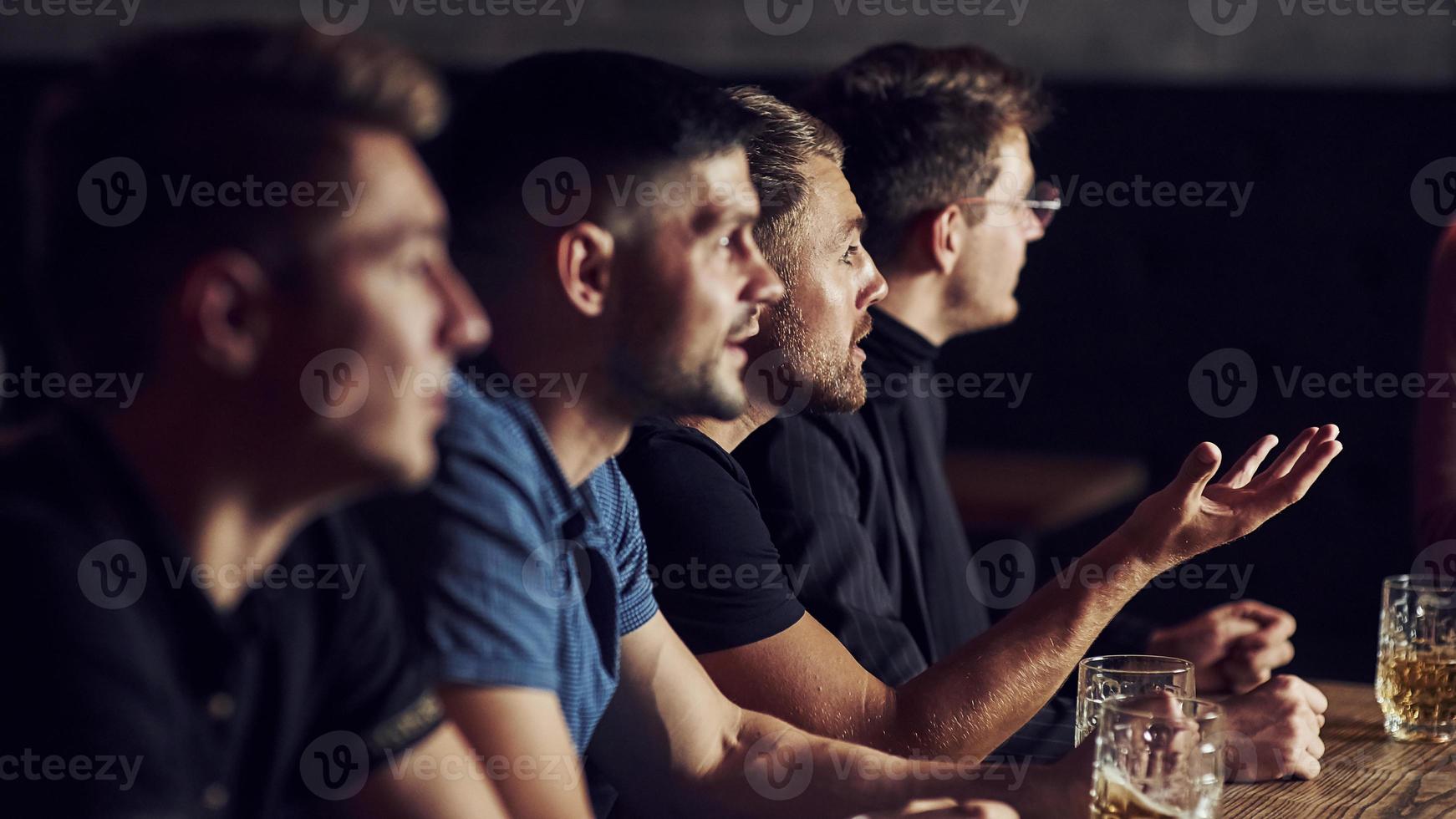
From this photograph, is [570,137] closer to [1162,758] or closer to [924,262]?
[1162,758]

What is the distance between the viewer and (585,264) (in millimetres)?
1079

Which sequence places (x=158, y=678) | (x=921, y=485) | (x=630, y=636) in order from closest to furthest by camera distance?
(x=158, y=678) → (x=630, y=636) → (x=921, y=485)

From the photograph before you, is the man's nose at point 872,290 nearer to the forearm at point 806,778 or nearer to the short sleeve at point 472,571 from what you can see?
the forearm at point 806,778

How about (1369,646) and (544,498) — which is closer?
(544,498)

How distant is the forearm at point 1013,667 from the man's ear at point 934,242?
0.60 meters

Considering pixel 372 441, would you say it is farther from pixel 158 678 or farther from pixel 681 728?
pixel 681 728

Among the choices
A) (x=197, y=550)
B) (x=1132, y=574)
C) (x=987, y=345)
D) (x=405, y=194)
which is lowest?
(x=987, y=345)

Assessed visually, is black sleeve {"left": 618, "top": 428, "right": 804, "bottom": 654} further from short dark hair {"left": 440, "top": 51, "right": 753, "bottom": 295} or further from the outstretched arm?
short dark hair {"left": 440, "top": 51, "right": 753, "bottom": 295}

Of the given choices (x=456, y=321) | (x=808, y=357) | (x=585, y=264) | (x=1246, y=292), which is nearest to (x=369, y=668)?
(x=456, y=321)

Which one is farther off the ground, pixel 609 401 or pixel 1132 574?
pixel 609 401

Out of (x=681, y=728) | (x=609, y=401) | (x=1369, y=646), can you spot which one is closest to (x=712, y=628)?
(x=681, y=728)

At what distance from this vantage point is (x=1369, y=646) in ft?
10.3

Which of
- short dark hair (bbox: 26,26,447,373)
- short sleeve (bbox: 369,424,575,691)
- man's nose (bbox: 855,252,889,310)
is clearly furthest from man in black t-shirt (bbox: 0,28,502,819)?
man's nose (bbox: 855,252,889,310)

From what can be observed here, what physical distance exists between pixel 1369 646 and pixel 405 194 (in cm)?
280
